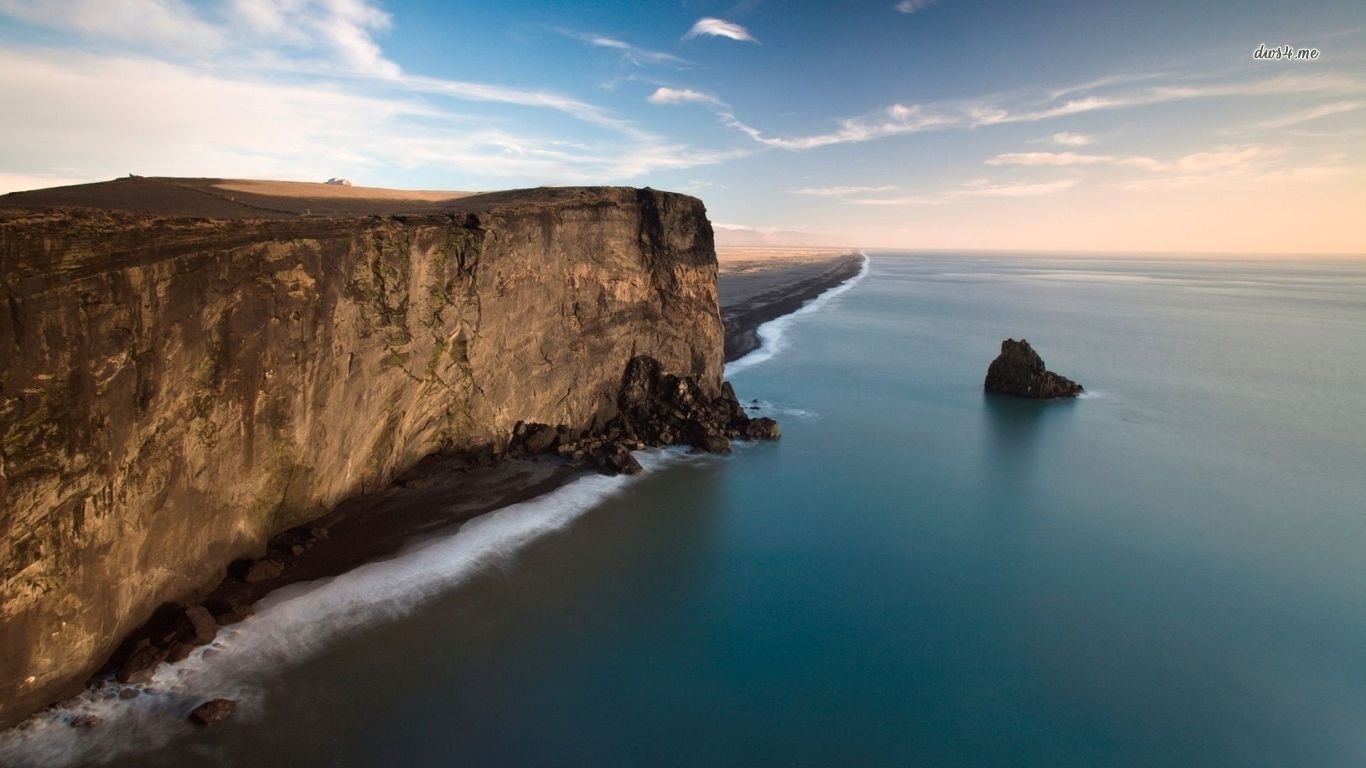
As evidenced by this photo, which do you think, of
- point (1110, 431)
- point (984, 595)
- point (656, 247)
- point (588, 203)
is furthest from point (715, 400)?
point (1110, 431)

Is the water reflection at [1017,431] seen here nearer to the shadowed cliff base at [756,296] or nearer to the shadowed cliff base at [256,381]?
the shadowed cliff base at [256,381]

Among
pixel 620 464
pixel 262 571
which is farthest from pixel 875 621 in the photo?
pixel 262 571

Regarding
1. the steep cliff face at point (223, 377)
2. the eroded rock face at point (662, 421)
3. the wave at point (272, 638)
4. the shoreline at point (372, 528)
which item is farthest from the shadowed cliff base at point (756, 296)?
the wave at point (272, 638)

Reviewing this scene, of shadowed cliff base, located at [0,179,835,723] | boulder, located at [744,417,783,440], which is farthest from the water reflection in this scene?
shadowed cliff base, located at [0,179,835,723]

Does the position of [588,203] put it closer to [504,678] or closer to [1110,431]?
[504,678]

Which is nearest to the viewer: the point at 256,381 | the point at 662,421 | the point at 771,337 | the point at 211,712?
the point at 211,712

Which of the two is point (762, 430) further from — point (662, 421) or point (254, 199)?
point (254, 199)
